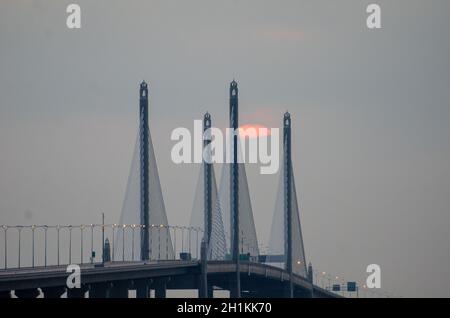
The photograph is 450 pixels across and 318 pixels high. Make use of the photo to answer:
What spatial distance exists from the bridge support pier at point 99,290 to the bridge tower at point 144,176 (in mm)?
10600

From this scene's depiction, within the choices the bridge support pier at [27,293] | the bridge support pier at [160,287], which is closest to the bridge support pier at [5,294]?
the bridge support pier at [27,293]

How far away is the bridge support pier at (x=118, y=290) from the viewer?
162 metres

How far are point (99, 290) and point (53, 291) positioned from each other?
14.0m

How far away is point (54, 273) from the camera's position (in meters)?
140

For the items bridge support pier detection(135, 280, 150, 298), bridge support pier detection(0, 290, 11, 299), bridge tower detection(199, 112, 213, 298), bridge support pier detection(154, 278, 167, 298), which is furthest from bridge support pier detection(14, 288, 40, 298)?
bridge tower detection(199, 112, 213, 298)

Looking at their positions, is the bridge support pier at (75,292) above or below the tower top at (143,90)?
below

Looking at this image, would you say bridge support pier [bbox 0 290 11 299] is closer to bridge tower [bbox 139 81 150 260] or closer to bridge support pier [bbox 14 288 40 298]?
bridge support pier [bbox 14 288 40 298]

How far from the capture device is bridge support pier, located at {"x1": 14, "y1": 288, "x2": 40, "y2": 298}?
13612cm

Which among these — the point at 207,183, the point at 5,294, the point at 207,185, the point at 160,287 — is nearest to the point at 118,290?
the point at 160,287

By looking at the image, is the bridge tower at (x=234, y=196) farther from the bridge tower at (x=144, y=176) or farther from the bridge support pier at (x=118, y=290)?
the bridge support pier at (x=118, y=290)

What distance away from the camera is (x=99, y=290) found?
516 feet

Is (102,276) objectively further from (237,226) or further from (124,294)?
(237,226)
